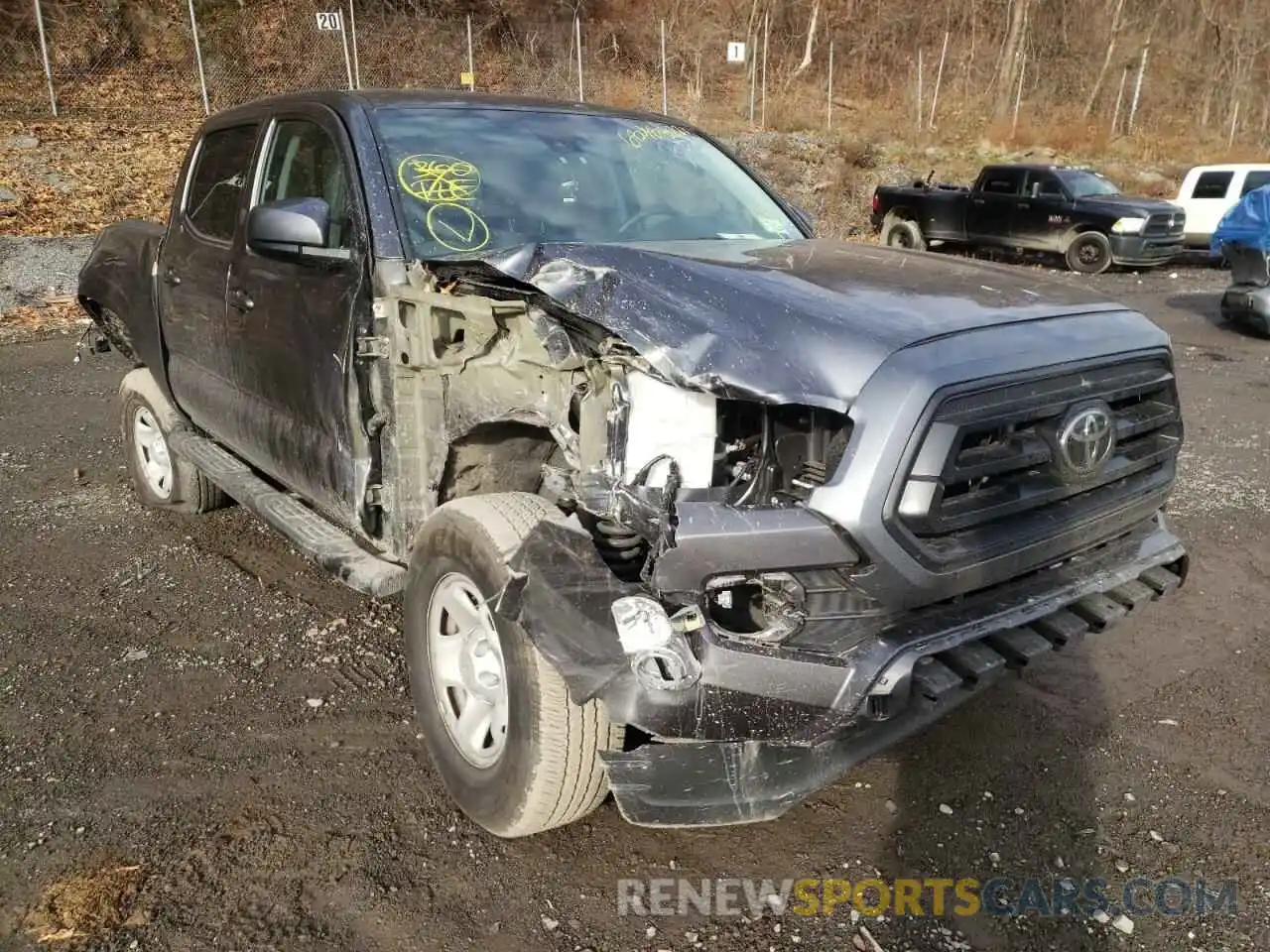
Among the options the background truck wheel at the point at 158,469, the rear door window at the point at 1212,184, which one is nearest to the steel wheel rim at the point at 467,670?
the background truck wheel at the point at 158,469

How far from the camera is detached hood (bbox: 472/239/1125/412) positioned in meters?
2.24

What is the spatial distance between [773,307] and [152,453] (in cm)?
418

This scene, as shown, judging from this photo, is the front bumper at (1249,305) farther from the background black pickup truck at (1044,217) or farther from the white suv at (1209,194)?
the white suv at (1209,194)

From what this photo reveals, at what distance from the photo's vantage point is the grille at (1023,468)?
2.24 m

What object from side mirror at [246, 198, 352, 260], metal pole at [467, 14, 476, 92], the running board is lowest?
the running board

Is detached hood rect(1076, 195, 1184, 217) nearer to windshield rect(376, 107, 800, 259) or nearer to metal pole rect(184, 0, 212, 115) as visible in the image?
windshield rect(376, 107, 800, 259)

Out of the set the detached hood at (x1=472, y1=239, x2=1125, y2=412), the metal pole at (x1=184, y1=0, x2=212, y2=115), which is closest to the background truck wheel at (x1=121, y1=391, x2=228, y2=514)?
the detached hood at (x1=472, y1=239, x2=1125, y2=412)

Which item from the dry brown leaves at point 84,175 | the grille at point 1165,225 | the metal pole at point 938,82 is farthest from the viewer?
the metal pole at point 938,82

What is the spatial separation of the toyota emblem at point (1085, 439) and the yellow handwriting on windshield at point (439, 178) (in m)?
2.09

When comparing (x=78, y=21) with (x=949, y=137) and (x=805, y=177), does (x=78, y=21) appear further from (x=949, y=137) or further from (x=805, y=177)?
(x=949, y=137)

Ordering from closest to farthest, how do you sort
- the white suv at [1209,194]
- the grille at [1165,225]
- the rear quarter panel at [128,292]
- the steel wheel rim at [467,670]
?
the steel wheel rim at [467,670] → the rear quarter panel at [128,292] → the grille at [1165,225] → the white suv at [1209,194]

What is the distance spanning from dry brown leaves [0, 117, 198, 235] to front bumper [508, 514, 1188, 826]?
41.6ft

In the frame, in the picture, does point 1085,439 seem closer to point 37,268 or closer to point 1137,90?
point 37,268

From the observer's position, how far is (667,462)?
7.73ft
